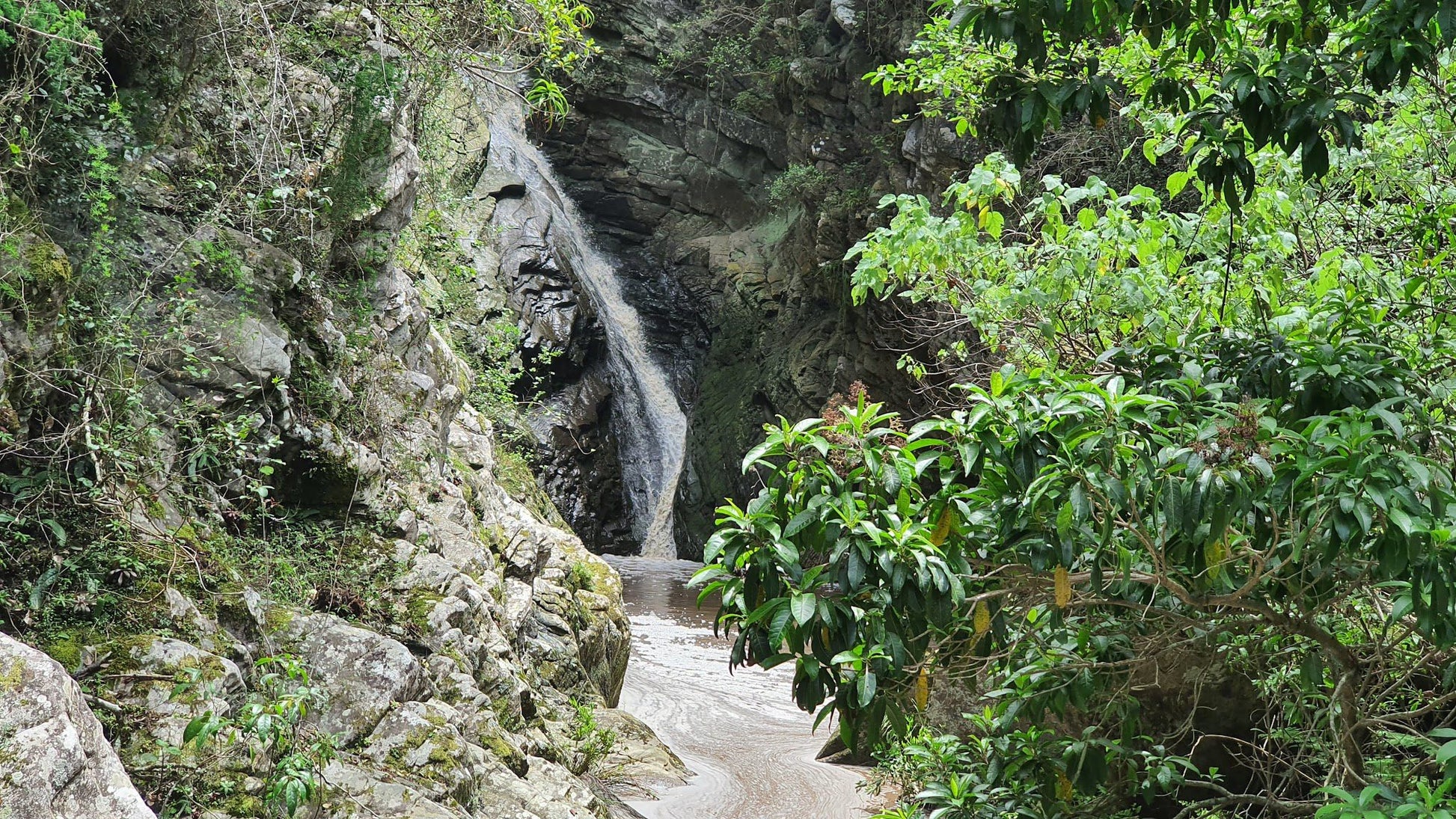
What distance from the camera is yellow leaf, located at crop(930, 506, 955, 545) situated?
8.59 feet

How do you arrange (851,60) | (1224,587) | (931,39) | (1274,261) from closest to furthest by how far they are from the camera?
(1224,587), (1274,261), (931,39), (851,60)

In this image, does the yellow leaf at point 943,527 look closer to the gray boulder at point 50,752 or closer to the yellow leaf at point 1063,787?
the yellow leaf at point 1063,787

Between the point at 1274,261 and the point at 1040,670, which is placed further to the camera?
the point at 1274,261

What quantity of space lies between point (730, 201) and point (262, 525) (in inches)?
722

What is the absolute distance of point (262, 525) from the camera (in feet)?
15.7

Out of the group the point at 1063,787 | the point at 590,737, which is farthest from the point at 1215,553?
the point at 590,737

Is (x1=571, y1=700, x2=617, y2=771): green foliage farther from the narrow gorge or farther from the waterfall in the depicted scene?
the waterfall

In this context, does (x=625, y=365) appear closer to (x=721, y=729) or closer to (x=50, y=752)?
(x=721, y=729)

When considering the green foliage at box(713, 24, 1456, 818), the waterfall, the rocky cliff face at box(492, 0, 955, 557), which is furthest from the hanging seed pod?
the waterfall

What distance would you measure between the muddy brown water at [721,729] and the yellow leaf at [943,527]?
2718 mm

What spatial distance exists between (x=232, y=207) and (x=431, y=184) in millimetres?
2929

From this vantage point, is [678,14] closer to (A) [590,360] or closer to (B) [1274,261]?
(A) [590,360]

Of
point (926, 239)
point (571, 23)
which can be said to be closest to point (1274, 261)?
point (926, 239)

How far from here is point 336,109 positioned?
5836 mm
